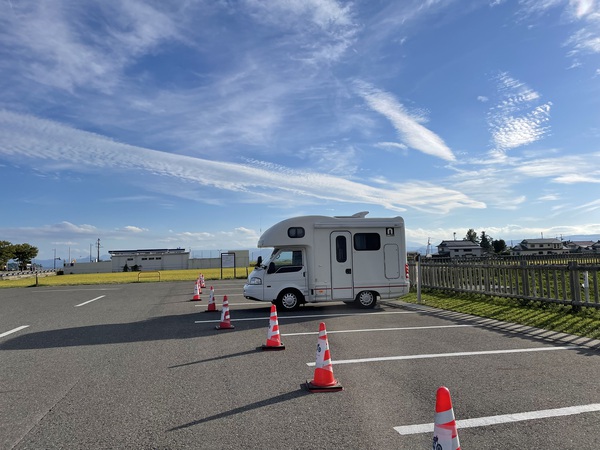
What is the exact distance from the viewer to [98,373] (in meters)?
6.59

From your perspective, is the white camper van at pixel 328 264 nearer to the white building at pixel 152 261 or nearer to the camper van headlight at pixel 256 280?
the camper van headlight at pixel 256 280

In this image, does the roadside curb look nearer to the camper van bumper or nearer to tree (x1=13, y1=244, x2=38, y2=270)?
the camper van bumper

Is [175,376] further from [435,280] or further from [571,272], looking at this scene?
[435,280]

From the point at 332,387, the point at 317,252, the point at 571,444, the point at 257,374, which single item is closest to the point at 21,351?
the point at 257,374

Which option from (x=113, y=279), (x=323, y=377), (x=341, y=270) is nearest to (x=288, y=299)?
(x=341, y=270)

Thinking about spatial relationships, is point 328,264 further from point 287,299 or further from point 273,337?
point 273,337

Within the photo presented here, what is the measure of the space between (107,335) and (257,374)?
509 cm

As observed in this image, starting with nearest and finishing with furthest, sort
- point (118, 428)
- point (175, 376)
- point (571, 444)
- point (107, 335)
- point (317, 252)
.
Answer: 1. point (571, 444)
2. point (118, 428)
3. point (175, 376)
4. point (107, 335)
5. point (317, 252)

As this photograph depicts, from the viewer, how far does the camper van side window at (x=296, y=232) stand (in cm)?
1316

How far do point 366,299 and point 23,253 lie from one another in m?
109

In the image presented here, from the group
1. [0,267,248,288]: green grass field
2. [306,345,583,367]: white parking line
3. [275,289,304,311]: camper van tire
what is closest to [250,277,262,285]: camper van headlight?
[275,289,304,311]: camper van tire

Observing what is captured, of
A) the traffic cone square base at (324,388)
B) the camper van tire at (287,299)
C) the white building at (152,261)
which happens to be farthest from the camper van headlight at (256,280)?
the white building at (152,261)

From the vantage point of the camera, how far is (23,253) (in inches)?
4011

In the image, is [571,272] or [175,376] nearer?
[175,376]
